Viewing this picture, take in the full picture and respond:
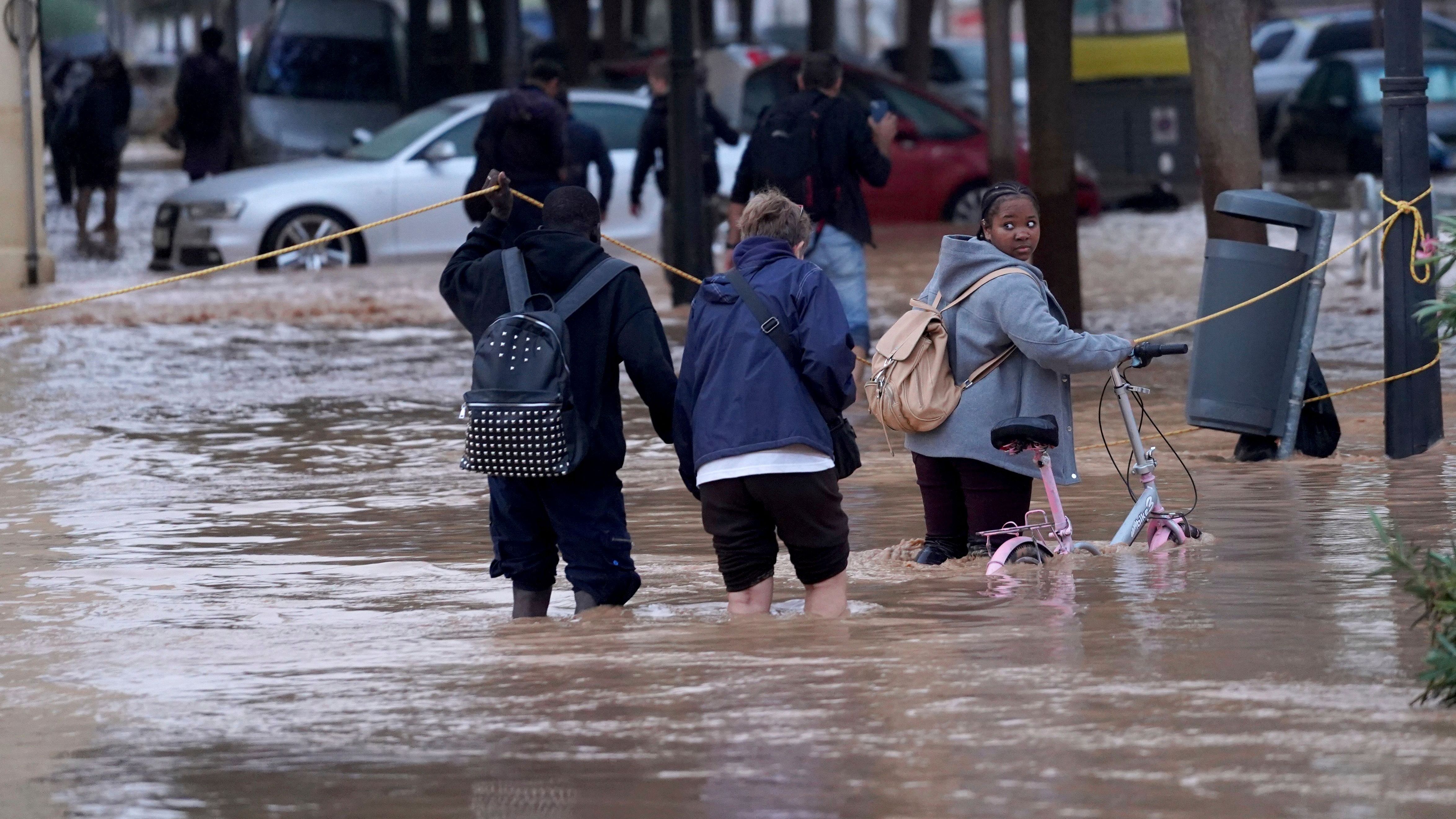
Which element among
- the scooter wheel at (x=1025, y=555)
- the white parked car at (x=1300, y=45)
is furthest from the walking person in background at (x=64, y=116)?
the scooter wheel at (x=1025, y=555)

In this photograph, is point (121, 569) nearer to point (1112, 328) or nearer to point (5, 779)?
point (5, 779)

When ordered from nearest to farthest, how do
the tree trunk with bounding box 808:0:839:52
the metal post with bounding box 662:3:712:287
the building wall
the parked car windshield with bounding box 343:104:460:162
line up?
the metal post with bounding box 662:3:712:287 → the building wall → the parked car windshield with bounding box 343:104:460:162 → the tree trunk with bounding box 808:0:839:52

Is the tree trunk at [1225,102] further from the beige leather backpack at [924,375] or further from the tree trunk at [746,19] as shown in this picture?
the tree trunk at [746,19]

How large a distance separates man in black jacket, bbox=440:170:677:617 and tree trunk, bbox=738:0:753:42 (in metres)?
31.3

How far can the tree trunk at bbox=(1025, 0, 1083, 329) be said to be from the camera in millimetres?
13266

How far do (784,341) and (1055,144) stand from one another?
7.93 metres

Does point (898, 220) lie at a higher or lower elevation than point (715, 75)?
lower

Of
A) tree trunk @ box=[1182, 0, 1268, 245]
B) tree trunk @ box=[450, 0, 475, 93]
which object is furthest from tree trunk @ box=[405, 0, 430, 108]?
tree trunk @ box=[1182, 0, 1268, 245]

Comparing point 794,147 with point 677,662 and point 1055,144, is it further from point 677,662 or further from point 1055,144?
point 677,662

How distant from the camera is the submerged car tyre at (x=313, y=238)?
57.9 feet

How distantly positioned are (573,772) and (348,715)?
2.52 ft

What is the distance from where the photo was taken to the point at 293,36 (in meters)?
25.3

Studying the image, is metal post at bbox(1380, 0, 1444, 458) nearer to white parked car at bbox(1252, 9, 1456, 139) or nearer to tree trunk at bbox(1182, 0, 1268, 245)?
tree trunk at bbox(1182, 0, 1268, 245)

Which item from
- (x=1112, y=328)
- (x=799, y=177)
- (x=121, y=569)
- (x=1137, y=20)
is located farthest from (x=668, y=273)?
(x=1137, y=20)
